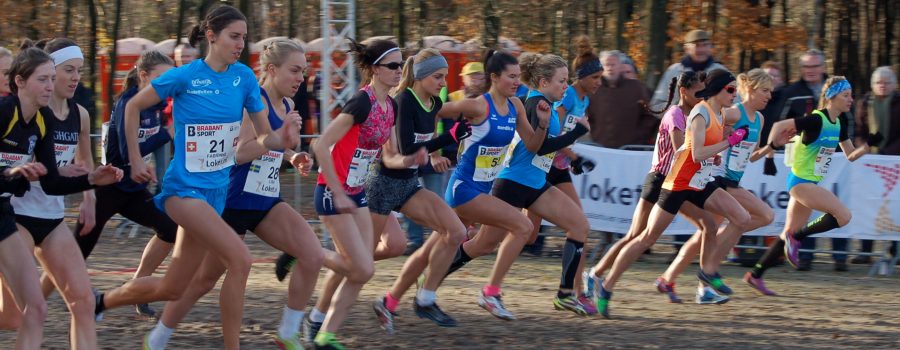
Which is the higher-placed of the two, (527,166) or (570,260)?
(527,166)

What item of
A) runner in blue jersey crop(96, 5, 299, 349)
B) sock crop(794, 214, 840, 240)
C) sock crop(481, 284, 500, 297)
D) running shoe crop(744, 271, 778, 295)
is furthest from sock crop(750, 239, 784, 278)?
runner in blue jersey crop(96, 5, 299, 349)

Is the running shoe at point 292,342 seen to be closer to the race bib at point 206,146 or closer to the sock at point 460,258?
the race bib at point 206,146

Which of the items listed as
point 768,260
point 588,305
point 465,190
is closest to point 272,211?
point 465,190

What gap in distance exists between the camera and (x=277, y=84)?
5.82 meters

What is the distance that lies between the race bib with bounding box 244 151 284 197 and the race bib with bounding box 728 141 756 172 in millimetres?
3947

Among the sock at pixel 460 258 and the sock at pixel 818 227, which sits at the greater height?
the sock at pixel 460 258

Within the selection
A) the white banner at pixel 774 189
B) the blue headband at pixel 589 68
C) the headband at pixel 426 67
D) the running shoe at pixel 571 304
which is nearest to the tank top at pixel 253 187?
the headband at pixel 426 67

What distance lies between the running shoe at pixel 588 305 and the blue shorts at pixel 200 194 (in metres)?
2.71

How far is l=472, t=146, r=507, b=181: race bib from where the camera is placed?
6785 millimetres

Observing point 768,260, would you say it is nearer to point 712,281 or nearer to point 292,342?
point 712,281

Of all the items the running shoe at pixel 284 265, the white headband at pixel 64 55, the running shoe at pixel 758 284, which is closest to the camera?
the white headband at pixel 64 55

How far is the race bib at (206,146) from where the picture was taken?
5242mm

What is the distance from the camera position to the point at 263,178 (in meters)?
5.64

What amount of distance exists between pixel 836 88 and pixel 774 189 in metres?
1.47
